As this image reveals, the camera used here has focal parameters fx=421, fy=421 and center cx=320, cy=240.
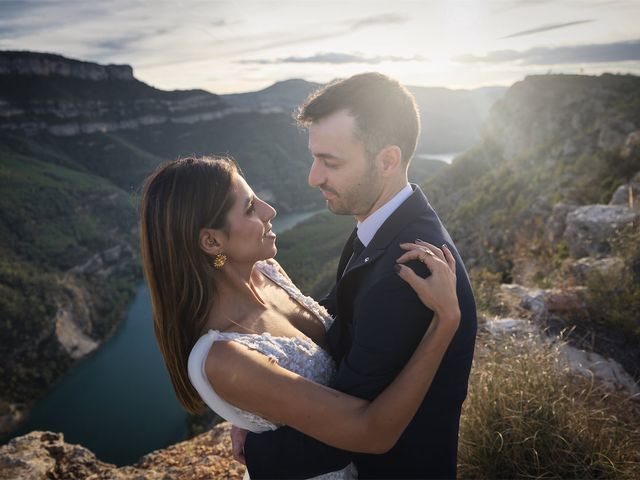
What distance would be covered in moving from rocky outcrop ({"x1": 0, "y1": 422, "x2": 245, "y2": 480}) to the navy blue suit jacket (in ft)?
6.75

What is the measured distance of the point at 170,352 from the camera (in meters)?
1.94

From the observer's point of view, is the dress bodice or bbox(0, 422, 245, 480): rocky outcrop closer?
the dress bodice

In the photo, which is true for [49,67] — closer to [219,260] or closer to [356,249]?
[219,260]

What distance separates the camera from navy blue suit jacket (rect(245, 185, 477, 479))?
1.63m

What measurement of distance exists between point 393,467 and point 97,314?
68533 mm

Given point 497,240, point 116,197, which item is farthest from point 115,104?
point 497,240

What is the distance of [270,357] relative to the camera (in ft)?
5.89

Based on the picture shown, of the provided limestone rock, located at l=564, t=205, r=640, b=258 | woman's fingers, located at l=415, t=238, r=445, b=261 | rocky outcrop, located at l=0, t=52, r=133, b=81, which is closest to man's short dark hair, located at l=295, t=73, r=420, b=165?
woman's fingers, located at l=415, t=238, r=445, b=261

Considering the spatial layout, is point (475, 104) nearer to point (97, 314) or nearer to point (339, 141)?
point (97, 314)

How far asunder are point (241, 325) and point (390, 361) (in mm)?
743

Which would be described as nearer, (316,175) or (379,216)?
(379,216)

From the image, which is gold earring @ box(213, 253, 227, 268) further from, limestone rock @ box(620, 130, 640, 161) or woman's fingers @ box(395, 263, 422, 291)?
limestone rock @ box(620, 130, 640, 161)

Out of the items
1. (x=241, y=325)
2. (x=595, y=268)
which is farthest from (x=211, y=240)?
(x=595, y=268)

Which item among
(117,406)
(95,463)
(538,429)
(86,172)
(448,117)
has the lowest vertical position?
(117,406)
